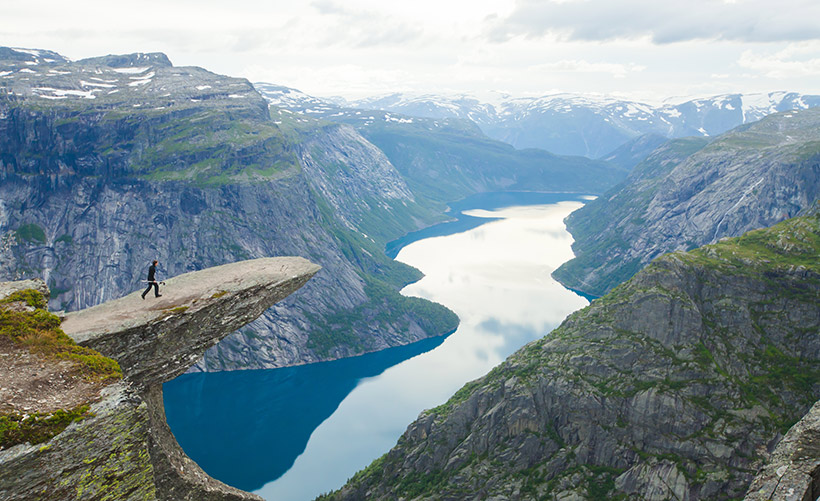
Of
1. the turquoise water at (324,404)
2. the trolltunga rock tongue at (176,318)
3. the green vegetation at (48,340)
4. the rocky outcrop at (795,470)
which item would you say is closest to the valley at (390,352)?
the rocky outcrop at (795,470)

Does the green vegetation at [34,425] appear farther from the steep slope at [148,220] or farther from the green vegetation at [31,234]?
the green vegetation at [31,234]

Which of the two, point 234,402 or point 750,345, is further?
point 234,402

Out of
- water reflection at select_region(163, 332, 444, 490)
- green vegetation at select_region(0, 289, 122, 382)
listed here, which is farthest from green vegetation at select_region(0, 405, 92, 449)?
water reflection at select_region(163, 332, 444, 490)

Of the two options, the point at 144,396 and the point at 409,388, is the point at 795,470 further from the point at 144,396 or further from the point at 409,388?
the point at 409,388

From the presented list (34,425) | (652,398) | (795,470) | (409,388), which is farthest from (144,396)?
(409,388)

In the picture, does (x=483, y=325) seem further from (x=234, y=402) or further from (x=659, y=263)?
(x=659, y=263)

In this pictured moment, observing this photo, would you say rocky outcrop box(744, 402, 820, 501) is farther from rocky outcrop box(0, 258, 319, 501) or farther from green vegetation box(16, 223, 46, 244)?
green vegetation box(16, 223, 46, 244)

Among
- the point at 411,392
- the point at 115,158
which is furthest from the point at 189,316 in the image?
the point at 115,158
